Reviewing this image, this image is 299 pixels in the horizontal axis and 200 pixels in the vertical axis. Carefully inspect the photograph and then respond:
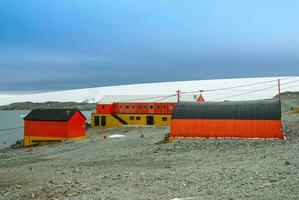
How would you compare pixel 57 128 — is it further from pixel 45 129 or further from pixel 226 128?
pixel 226 128

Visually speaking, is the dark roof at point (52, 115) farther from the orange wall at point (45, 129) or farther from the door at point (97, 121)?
the door at point (97, 121)

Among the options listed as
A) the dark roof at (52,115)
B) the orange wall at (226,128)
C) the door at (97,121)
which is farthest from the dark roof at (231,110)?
the door at (97,121)

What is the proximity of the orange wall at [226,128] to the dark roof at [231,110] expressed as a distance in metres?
0.44

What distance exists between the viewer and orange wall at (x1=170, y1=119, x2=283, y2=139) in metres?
30.3

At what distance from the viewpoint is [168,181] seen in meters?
15.0

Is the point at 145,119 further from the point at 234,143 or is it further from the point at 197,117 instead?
the point at 234,143

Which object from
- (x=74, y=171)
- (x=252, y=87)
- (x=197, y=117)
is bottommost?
(x=74, y=171)

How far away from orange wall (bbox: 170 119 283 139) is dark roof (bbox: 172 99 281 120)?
0.44 metres

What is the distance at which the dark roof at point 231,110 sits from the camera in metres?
31.3

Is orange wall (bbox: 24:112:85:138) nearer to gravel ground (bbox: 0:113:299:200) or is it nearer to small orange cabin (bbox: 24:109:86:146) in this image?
small orange cabin (bbox: 24:109:86:146)

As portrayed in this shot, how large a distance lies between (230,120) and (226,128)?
0.71m

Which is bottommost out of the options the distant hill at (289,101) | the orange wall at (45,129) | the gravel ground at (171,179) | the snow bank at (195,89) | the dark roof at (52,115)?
the gravel ground at (171,179)

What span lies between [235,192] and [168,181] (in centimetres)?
331

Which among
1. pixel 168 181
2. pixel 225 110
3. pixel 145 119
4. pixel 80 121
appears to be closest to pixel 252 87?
pixel 145 119
